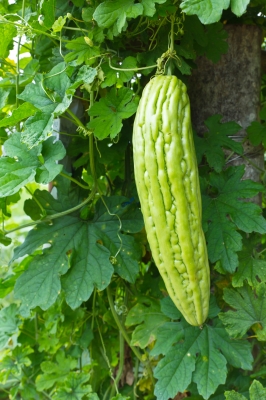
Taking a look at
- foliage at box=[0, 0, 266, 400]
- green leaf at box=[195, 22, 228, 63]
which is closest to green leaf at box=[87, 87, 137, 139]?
foliage at box=[0, 0, 266, 400]

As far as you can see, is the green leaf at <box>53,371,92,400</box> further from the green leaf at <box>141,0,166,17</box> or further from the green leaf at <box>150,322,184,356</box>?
the green leaf at <box>141,0,166,17</box>

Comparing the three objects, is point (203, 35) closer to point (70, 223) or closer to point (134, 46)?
point (134, 46)

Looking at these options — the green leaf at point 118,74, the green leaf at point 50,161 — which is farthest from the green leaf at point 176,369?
the green leaf at point 118,74

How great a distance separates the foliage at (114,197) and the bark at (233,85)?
78 millimetres

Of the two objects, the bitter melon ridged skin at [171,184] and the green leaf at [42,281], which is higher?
the bitter melon ridged skin at [171,184]

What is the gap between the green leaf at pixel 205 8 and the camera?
0.94m

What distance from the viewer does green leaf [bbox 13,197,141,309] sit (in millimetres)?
1311

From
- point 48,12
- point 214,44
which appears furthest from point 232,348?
point 48,12

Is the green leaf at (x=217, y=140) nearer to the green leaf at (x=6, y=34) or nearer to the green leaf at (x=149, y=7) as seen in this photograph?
the green leaf at (x=149, y=7)

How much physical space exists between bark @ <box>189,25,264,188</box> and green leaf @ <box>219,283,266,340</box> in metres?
0.40

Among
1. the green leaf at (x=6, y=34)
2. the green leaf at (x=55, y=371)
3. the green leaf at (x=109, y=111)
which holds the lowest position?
the green leaf at (x=55, y=371)

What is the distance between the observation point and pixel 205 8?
0.94m

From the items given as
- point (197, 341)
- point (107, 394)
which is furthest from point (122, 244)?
point (107, 394)

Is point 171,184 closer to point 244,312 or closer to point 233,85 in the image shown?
point 244,312
